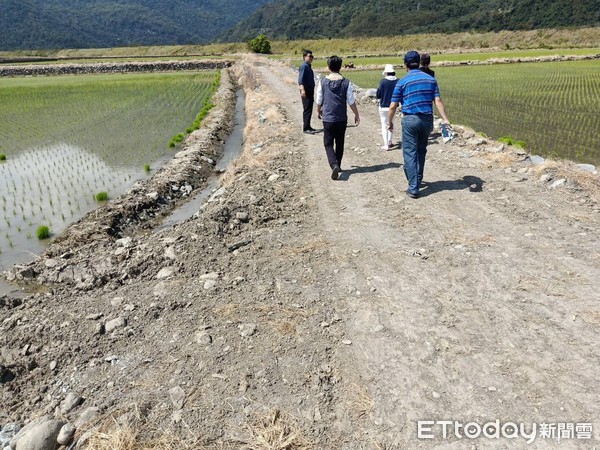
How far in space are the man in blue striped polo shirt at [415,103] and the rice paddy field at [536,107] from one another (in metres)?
5.86

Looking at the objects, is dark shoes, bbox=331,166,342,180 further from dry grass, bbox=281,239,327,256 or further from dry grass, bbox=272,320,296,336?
dry grass, bbox=272,320,296,336

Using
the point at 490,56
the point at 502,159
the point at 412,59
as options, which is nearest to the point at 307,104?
the point at 502,159

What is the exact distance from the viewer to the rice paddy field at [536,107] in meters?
11.5

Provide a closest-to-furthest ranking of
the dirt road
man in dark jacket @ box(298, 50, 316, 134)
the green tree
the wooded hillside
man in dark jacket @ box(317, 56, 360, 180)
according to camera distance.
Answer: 1. the dirt road
2. man in dark jacket @ box(317, 56, 360, 180)
3. man in dark jacket @ box(298, 50, 316, 134)
4. the green tree
5. the wooded hillside

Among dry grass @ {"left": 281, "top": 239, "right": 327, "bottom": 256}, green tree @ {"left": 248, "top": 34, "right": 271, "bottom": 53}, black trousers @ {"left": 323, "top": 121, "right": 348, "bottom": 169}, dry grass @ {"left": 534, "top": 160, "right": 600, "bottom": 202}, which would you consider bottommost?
dry grass @ {"left": 281, "top": 239, "right": 327, "bottom": 256}

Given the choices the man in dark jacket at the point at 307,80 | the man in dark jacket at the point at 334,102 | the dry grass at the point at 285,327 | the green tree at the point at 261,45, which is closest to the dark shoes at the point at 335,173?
the man in dark jacket at the point at 334,102

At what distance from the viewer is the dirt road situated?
2.83 m

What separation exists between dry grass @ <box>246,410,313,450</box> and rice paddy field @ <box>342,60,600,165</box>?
9.89 m

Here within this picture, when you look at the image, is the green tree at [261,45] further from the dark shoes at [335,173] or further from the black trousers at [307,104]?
the dark shoes at [335,173]

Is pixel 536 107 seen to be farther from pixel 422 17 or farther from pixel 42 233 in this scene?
pixel 422 17

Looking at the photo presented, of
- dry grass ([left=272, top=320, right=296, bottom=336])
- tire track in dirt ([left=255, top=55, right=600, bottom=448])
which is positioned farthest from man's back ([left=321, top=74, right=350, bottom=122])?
dry grass ([left=272, top=320, right=296, bottom=336])

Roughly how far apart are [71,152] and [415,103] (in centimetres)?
1188

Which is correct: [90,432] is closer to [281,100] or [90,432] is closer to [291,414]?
[291,414]

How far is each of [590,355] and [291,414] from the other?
2.21 metres
